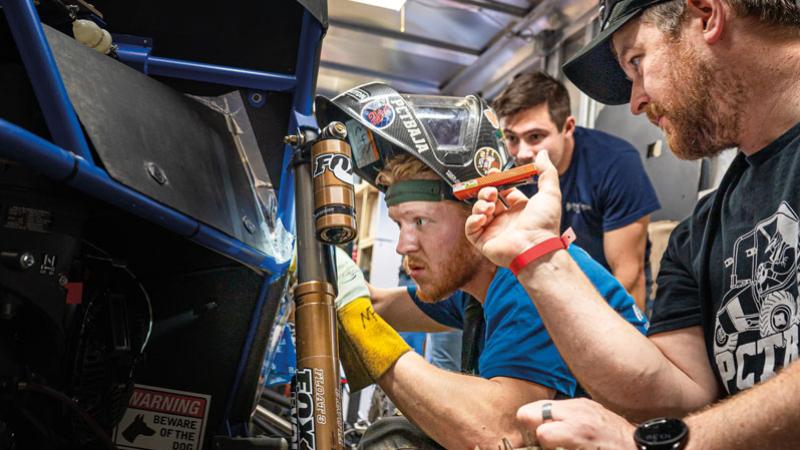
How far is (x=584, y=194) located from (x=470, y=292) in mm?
1248

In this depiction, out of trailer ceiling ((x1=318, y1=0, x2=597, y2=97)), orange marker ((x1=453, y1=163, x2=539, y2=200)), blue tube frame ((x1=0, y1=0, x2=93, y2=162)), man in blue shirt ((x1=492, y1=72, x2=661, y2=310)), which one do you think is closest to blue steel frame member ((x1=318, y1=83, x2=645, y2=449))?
orange marker ((x1=453, y1=163, x2=539, y2=200))

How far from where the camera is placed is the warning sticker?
4.22ft

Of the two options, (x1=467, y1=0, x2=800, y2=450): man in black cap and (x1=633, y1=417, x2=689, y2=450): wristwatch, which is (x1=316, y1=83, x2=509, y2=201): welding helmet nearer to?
(x1=467, y1=0, x2=800, y2=450): man in black cap

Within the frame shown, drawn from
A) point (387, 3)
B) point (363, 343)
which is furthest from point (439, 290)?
point (387, 3)

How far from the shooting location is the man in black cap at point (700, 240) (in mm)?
1157

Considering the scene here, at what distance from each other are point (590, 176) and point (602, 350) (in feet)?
5.61

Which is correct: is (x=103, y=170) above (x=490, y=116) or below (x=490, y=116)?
below

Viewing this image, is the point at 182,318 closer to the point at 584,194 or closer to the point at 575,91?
the point at 584,194

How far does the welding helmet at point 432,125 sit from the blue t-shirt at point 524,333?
0.84ft

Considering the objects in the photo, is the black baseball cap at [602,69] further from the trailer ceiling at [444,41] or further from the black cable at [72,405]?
the trailer ceiling at [444,41]

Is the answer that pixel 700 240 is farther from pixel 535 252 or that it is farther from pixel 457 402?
pixel 457 402

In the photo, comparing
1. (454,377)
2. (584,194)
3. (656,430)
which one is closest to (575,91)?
(584,194)

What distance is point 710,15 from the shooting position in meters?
1.32

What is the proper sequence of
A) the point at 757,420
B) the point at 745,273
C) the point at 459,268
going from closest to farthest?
1. the point at 757,420
2. the point at 745,273
3. the point at 459,268
